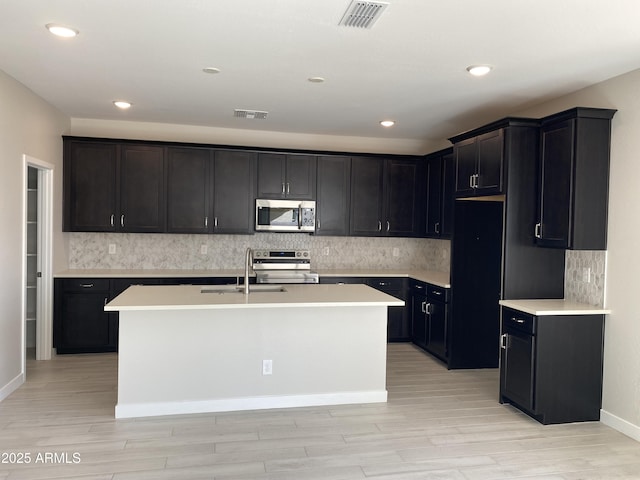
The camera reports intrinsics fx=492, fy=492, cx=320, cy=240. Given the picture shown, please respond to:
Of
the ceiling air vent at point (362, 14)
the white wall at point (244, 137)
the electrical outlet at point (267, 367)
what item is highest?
the ceiling air vent at point (362, 14)

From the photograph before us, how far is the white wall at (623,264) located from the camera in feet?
11.5

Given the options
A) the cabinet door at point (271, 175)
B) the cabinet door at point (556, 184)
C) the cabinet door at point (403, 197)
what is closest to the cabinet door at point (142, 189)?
the cabinet door at point (271, 175)

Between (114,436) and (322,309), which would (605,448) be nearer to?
(322,309)

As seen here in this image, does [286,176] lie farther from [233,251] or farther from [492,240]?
[492,240]

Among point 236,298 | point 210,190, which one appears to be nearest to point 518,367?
point 236,298

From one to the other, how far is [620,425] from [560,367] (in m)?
0.56

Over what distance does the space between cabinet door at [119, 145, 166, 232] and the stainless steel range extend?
1.23 meters

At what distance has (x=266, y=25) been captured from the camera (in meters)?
2.90

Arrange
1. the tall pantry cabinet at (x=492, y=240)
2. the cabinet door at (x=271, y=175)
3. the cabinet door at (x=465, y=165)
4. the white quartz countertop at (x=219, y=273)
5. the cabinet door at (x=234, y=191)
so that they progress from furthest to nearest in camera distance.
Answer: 1. the cabinet door at (x=271, y=175)
2. the cabinet door at (x=234, y=191)
3. the white quartz countertop at (x=219, y=273)
4. the cabinet door at (x=465, y=165)
5. the tall pantry cabinet at (x=492, y=240)

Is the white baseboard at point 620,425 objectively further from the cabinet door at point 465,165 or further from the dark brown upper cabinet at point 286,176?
the dark brown upper cabinet at point 286,176

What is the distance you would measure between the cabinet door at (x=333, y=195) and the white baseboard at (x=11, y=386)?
3.45 meters

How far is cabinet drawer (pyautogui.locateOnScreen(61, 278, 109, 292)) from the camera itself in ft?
17.2

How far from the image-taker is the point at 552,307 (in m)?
3.76

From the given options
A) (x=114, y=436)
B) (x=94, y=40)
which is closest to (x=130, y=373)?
(x=114, y=436)
